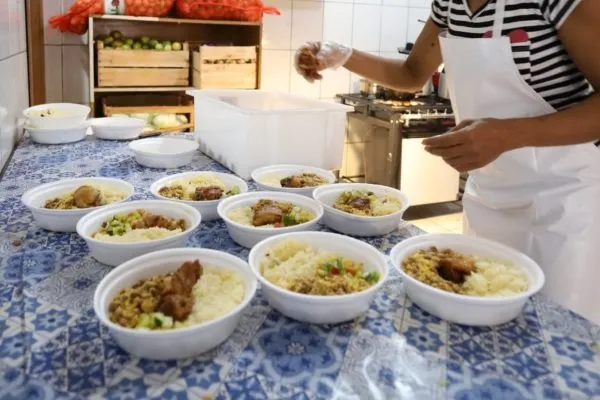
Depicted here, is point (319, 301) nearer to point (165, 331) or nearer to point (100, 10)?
point (165, 331)

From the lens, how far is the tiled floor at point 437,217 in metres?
3.67

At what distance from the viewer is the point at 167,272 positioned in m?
1.02

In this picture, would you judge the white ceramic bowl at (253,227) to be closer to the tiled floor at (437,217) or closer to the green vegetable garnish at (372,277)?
the green vegetable garnish at (372,277)

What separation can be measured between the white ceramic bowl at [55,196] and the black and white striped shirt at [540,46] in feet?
3.39

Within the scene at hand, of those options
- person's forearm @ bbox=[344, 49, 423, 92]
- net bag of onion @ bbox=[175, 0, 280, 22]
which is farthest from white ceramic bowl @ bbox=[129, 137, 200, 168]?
net bag of onion @ bbox=[175, 0, 280, 22]

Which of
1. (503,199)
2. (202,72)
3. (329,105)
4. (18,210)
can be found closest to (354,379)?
(503,199)

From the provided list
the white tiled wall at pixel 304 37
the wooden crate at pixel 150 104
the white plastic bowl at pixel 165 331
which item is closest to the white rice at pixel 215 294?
the white plastic bowl at pixel 165 331

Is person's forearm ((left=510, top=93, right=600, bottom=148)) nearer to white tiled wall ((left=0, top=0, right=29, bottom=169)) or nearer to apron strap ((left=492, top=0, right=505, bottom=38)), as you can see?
apron strap ((left=492, top=0, right=505, bottom=38))

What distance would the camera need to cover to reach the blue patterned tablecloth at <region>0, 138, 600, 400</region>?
0.76m

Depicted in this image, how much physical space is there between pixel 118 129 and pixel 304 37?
1.87 meters

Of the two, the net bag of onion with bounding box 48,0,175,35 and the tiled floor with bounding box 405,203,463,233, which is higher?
the net bag of onion with bounding box 48,0,175,35

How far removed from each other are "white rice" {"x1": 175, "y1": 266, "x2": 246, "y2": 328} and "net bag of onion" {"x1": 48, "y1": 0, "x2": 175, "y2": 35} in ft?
7.60

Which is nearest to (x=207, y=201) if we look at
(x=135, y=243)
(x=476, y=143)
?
(x=135, y=243)

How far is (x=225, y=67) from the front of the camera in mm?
3111
